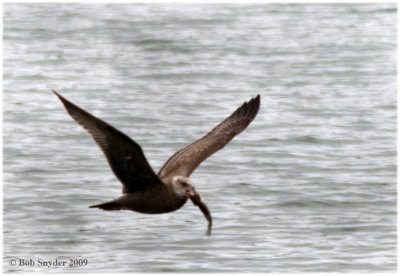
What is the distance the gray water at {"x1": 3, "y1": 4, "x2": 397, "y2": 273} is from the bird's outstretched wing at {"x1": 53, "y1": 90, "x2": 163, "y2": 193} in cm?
101

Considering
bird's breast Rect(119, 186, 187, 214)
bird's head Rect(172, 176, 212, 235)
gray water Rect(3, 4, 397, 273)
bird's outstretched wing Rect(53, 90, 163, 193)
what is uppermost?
bird's outstretched wing Rect(53, 90, 163, 193)

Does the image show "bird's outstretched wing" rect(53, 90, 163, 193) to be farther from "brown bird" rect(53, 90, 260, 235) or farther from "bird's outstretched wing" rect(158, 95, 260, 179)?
"bird's outstretched wing" rect(158, 95, 260, 179)

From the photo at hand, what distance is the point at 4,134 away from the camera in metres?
17.7

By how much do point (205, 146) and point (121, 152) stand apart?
1.79m

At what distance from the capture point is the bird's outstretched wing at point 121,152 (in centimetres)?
971

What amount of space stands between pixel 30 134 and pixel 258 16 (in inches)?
450

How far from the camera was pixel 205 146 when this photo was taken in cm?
1170

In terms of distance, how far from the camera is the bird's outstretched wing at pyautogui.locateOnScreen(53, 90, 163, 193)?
31.9 ft

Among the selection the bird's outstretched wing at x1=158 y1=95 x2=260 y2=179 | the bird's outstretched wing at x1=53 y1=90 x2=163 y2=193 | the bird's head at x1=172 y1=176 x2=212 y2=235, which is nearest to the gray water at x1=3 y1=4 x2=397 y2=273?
the bird's outstretched wing at x1=158 y1=95 x2=260 y2=179

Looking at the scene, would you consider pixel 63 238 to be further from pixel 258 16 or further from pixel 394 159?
pixel 258 16

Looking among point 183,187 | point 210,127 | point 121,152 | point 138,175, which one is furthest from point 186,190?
point 210,127

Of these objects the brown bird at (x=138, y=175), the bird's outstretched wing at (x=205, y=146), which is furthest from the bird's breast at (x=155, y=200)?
the bird's outstretched wing at (x=205, y=146)

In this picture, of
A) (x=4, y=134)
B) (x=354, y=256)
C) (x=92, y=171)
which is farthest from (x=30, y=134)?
(x=354, y=256)

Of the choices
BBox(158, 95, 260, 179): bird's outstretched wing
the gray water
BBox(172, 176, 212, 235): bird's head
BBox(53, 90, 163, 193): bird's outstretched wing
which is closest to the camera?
BBox(53, 90, 163, 193): bird's outstretched wing
